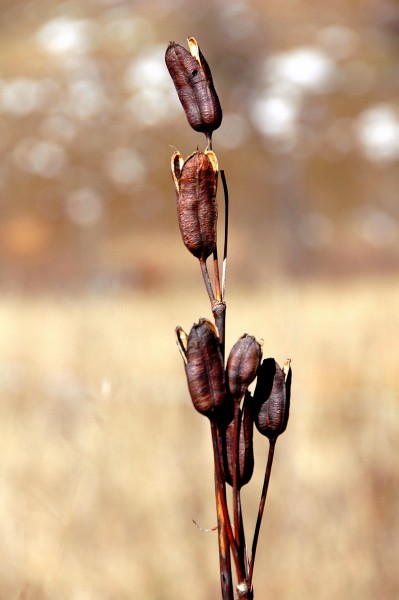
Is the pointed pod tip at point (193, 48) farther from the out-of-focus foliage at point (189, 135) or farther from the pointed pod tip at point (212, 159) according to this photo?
the out-of-focus foliage at point (189, 135)

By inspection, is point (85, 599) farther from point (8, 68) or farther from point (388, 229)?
point (8, 68)

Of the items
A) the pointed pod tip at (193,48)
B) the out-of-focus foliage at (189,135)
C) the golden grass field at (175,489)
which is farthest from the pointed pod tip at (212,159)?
the out-of-focus foliage at (189,135)

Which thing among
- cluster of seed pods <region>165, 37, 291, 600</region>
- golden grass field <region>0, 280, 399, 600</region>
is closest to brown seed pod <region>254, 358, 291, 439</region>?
cluster of seed pods <region>165, 37, 291, 600</region>

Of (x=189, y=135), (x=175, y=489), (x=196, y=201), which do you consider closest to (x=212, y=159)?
(x=196, y=201)

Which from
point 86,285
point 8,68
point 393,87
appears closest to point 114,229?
point 86,285

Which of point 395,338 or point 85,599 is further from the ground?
point 395,338
